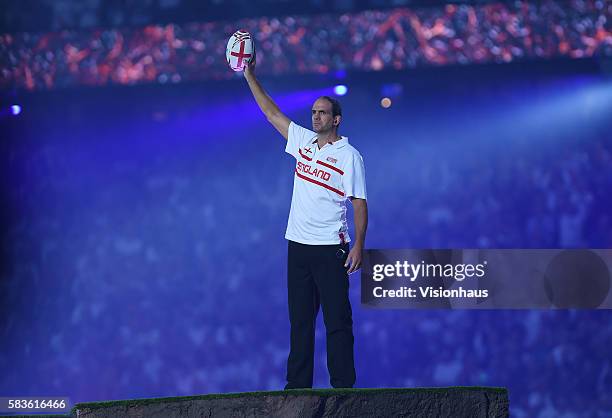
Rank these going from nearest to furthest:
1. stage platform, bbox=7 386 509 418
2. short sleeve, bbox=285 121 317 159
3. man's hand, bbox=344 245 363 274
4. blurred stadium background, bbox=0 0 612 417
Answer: stage platform, bbox=7 386 509 418 < man's hand, bbox=344 245 363 274 < short sleeve, bbox=285 121 317 159 < blurred stadium background, bbox=0 0 612 417

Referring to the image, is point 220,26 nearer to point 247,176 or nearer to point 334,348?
point 247,176

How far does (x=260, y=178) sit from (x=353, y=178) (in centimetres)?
136

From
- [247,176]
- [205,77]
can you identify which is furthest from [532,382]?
[205,77]

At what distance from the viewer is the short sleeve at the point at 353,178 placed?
153 inches

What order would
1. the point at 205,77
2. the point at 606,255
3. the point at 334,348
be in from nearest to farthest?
the point at 334,348 → the point at 606,255 → the point at 205,77

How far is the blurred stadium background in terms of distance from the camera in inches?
195

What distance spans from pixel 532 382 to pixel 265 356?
1.41m

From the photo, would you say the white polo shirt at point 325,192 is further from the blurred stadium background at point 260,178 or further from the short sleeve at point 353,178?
the blurred stadium background at point 260,178

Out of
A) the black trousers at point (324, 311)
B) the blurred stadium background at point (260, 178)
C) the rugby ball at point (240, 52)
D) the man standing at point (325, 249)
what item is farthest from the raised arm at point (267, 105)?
the blurred stadium background at point (260, 178)

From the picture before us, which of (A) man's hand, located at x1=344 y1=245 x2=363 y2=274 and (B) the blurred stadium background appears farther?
(B) the blurred stadium background

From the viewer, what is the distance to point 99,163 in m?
5.31

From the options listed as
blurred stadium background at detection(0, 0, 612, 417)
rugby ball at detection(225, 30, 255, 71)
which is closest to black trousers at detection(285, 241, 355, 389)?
rugby ball at detection(225, 30, 255, 71)

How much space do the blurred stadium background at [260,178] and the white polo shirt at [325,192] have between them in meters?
1.19

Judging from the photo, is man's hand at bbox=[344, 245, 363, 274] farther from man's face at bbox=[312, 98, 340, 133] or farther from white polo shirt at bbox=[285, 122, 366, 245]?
man's face at bbox=[312, 98, 340, 133]
